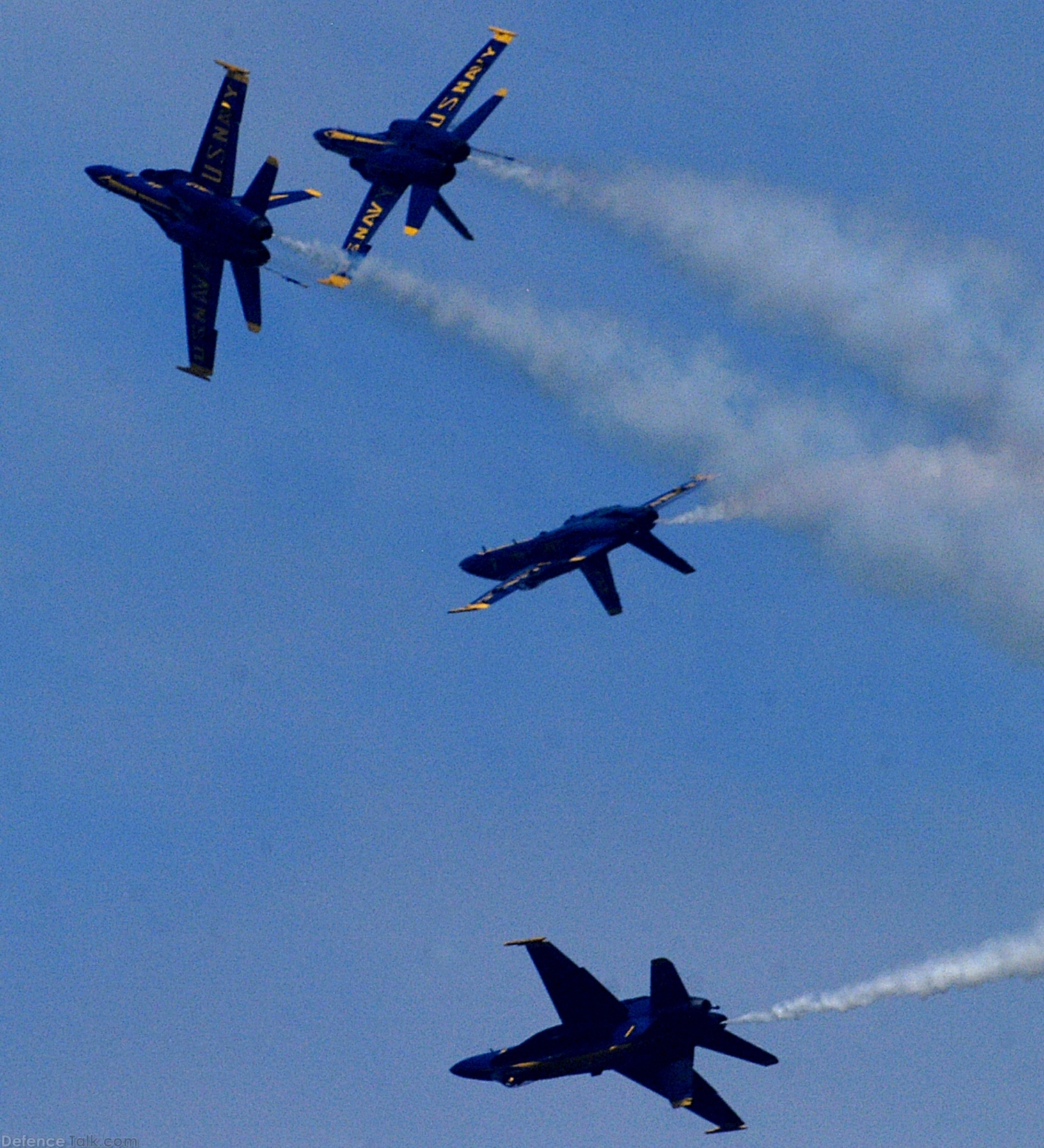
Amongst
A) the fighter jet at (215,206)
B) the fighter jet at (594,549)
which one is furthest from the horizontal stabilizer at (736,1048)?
the fighter jet at (215,206)

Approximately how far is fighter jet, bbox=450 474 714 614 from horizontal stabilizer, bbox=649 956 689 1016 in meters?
19.5

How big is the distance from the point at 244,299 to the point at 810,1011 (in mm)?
36388

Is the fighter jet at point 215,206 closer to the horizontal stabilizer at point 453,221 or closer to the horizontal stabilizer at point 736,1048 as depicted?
the horizontal stabilizer at point 453,221

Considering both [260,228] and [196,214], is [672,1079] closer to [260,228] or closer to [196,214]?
[260,228]

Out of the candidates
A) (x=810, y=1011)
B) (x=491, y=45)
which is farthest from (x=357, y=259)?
(x=810, y=1011)

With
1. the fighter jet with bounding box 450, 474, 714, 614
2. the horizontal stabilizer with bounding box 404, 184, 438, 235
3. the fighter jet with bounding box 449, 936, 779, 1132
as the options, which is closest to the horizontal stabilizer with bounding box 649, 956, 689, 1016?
the fighter jet with bounding box 449, 936, 779, 1132

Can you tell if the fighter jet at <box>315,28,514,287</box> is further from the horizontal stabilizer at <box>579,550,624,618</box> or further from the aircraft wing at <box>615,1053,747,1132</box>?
the aircraft wing at <box>615,1053,747,1132</box>

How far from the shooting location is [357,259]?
110 metres

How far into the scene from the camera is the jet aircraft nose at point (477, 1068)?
340ft

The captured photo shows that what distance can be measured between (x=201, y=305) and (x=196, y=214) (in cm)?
686

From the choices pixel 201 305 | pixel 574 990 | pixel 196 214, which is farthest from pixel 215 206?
pixel 574 990

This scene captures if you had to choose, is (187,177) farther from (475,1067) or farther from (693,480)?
(475,1067)

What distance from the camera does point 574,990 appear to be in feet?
339

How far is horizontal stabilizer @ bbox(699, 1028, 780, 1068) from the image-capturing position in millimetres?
100938
